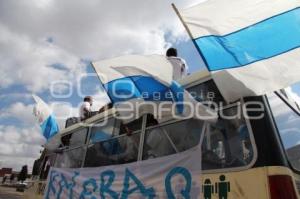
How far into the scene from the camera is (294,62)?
137 inches

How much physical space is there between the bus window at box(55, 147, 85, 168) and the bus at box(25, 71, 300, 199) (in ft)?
4.81

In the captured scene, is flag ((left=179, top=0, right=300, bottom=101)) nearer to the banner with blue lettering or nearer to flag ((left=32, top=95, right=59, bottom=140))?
the banner with blue lettering

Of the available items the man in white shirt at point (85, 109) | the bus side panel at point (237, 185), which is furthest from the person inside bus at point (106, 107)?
the bus side panel at point (237, 185)

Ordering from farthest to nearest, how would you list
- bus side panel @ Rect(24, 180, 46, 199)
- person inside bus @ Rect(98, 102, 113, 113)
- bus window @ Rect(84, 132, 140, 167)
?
1. bus side panel @ Rect(24, 180, 46, 199)
2. person inside bus @ Rect(98, 102, 113, 113)
3. bus window @ Rect(84, 132, 140, 167)

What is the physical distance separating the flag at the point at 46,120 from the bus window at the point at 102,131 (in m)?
1.74

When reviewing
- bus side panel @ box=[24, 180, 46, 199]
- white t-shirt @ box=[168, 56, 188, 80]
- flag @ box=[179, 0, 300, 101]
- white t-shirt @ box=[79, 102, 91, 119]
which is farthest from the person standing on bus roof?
bus side panel @ box=[24, 180, 46, 199]

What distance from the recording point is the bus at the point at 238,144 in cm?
307

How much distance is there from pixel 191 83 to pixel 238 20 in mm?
931

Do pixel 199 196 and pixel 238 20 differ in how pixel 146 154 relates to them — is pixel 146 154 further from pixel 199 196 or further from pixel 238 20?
pixel 238 20

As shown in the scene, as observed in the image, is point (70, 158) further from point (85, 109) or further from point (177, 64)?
point (177, 64)

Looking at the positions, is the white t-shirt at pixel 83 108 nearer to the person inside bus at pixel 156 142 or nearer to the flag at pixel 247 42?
the person inside bus at pixel 156 142

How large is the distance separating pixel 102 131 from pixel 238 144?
2.82 metres

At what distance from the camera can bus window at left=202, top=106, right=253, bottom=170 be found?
3.34 m

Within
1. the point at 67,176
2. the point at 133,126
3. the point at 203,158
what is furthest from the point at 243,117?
the point at 67,176
